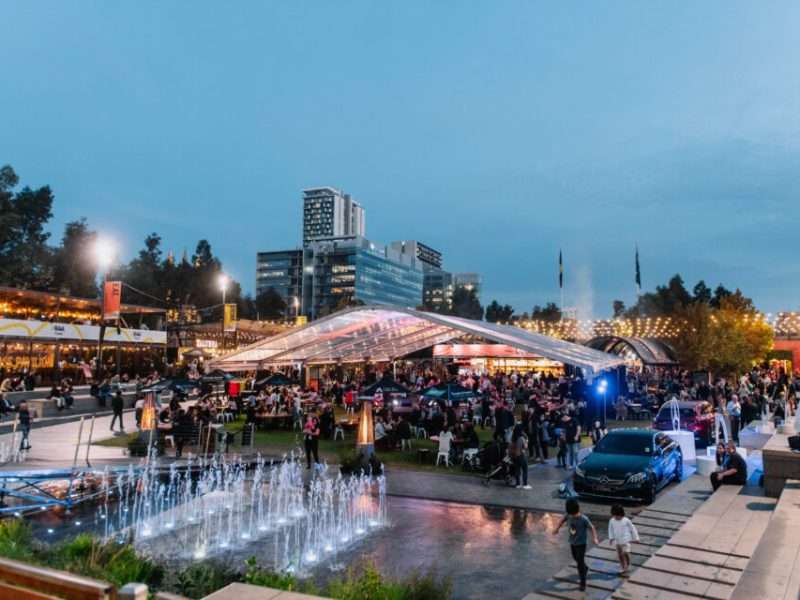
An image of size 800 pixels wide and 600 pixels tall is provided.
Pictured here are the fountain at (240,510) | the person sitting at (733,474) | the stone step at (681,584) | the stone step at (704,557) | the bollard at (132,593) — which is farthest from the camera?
the person sitting at (733,474)

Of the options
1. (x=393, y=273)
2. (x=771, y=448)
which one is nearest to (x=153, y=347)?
(x=771, y=448)

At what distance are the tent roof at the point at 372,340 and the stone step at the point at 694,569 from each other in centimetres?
1018

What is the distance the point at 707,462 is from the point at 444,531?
7778 millimetres

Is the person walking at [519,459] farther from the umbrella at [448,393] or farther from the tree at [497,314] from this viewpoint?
the tree at [497,314]

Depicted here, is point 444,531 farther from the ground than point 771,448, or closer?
closer

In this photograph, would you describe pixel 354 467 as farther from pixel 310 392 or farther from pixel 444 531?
pixel 310 392

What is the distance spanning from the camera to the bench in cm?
623

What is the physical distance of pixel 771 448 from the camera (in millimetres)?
11266

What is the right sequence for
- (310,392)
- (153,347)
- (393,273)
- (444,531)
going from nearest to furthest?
(444,531) < (310,392) < (153,347) < (393,273)

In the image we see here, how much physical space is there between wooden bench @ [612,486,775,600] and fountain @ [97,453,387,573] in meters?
4.46

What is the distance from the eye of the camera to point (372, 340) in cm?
2886

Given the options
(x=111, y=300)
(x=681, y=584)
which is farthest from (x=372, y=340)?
(x=681, y=584)

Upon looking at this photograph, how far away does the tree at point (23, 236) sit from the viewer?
5425cm

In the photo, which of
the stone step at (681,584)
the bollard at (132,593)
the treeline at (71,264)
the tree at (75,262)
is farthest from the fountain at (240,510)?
the tree at (75,262)
